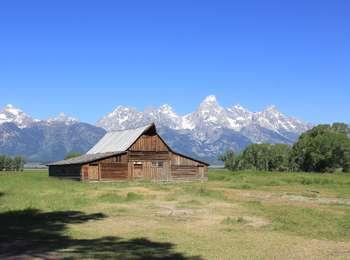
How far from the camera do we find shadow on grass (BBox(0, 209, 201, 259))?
57.4 ft

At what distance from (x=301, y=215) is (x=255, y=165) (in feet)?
387

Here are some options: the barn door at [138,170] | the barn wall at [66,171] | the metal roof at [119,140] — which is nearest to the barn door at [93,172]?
the barn wall at [66,171]

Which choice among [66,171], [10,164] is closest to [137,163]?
[66,171]

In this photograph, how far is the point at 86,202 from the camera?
36844mm

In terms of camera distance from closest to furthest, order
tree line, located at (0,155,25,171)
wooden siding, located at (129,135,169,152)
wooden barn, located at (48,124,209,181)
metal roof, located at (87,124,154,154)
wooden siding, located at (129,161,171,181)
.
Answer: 1. wooden barn, located at (48,124,209,181)
2. wooden siding, located at (129,161,171,181)
3. wooden siding, located at (129,135,169,152)
4. metal roof, located at (87,124,154,154)
5. tree line, located at (0,155,25,171)

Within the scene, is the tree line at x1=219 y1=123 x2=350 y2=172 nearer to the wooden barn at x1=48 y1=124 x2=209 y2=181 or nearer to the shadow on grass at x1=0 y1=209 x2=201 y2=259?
the wooden barn at x1=48 y1=124 x2=209 y2=181

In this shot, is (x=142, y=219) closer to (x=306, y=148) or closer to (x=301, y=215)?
(x=301, y=215)

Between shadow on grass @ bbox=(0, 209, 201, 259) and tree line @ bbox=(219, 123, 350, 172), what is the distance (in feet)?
344

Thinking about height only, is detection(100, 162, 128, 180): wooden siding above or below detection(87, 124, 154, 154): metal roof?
below

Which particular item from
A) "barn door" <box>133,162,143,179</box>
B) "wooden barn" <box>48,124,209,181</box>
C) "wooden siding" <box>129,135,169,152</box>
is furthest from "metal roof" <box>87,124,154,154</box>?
"barn door" <box>133,162,143,179</box>

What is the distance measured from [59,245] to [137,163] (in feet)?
175

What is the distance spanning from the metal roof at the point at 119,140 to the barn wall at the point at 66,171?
212 inches

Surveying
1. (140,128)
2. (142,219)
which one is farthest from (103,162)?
(142,219)

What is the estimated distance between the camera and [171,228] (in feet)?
80.7
